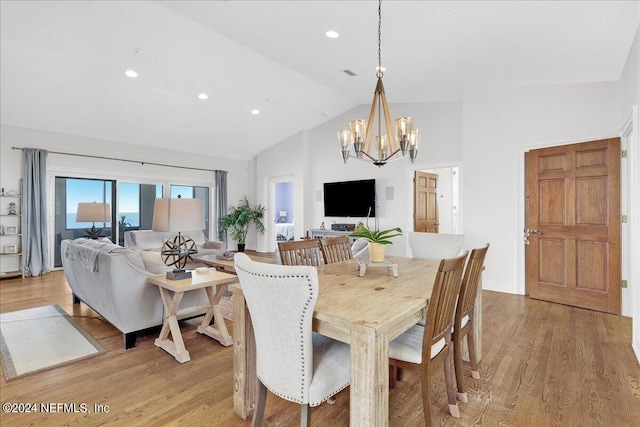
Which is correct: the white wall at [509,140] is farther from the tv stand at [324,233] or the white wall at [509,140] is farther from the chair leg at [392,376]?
the chair leg at [392,376]

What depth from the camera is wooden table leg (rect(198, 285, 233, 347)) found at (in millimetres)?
2855

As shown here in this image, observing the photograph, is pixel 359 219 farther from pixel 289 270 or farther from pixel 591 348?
pixel 289 270

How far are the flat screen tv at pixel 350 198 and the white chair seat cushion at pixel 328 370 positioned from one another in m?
4.88

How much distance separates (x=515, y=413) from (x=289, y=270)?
5.54 feet

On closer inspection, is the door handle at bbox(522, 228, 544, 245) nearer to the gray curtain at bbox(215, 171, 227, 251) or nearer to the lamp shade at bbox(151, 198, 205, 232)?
the lamp shade at bbox(151, 198, 205, 232)

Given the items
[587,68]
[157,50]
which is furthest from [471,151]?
[157,50]

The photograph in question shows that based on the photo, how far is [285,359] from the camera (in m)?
1.40

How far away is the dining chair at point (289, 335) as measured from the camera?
Answer: 1278mm

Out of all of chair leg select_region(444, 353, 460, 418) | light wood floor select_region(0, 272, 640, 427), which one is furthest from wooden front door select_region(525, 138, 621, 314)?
chair leg select_region(444, 353, 460, 418)

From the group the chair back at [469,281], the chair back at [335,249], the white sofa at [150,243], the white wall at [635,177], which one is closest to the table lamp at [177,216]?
the chair back at [335,249]

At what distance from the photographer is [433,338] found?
161cm

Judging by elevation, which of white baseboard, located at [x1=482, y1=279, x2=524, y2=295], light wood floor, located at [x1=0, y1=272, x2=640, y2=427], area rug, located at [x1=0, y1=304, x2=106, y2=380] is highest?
white baseboard, located at [x1=482, y1=279, x2=524, y2=295]

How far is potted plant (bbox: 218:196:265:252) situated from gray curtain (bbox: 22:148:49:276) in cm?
349

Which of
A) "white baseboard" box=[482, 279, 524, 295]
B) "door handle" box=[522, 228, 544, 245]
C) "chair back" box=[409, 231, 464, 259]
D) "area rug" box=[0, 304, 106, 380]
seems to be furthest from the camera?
"white baseboard" box=[482, 279, 524, 295]
